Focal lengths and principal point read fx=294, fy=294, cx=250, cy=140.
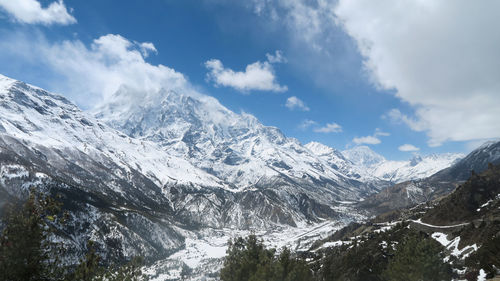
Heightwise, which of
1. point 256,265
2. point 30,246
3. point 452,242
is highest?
point 30,246

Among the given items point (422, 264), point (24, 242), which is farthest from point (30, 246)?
point (422, 264)

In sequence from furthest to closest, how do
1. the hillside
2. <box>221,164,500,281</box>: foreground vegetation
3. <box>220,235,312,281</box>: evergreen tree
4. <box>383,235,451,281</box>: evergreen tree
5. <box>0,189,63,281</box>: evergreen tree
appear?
1. the hillside
2. <box>383,235,451,281</box>: evergreen tree
3. <box>221,164,500,281</box>: foreground vegetation
4. <box>220,235,312,281</box>: evergreen tree
5. <box>0,189,63,281</box>: evergreen tree

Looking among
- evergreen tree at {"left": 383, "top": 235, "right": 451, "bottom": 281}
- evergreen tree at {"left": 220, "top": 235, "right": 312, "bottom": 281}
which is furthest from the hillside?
evergreen tree at {"left": 220, "top": 235, "right": 312, "bottom": 281}

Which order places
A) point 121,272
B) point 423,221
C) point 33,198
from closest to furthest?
1. point 33,198
2. point 121,272
3. point 423,221

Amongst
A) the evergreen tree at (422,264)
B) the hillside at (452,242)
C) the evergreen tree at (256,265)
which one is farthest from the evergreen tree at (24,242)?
the hillside at (452,242)

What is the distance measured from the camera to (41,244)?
93.0 ft

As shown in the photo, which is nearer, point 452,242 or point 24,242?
point 24,242

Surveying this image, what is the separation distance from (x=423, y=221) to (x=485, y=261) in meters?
134

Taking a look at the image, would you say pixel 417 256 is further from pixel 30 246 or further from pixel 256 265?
pixel 30 246

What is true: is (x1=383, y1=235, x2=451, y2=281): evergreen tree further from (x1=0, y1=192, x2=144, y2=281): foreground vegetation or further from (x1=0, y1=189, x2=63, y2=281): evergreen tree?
(x1=0, y1=189, x2=63, y2=281): evergreen tree

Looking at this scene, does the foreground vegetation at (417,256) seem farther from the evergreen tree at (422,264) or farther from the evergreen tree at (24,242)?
the evergreen tree at (24,242)

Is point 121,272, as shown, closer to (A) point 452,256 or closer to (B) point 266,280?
(B) point 266,280

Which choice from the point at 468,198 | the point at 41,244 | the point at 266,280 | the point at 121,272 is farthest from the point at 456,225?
the point at 41,244

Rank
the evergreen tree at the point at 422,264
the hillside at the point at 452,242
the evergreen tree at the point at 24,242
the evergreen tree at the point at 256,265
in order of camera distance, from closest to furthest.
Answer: the evergreen tree at the point at 24,242, the evergreen tree at the point at 256,265, the evergreen tree at the point at 422,264, the hillside at the point at 452,242
